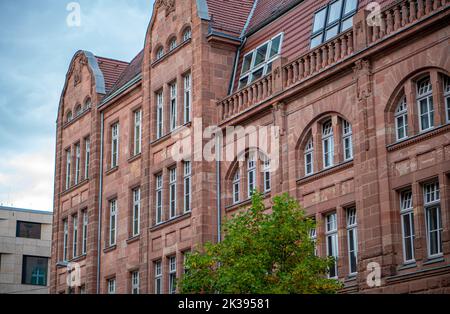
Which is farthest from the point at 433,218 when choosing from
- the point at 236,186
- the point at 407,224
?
the point at 236,186

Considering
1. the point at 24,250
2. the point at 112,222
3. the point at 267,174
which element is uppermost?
the point at 24,250

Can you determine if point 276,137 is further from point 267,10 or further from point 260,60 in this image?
point 267,10

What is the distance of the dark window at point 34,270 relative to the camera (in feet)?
266

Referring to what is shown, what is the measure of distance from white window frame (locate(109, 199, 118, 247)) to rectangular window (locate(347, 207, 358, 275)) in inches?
667

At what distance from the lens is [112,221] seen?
46.3 m

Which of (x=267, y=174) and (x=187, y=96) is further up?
(x=187, y=96)

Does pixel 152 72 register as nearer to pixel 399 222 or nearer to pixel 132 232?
pixel 132 232

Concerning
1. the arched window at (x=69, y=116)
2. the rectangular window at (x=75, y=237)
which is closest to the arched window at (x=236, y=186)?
the rectangular window at (x=75, y=237)

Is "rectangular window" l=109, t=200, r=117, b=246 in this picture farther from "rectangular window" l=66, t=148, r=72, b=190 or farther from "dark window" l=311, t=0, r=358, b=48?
A: "dark window" l=311, t=0, r=358, b=48

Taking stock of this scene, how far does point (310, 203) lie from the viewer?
3291 cm

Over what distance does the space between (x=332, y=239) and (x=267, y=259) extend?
5.53 m
